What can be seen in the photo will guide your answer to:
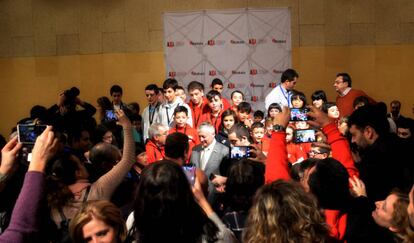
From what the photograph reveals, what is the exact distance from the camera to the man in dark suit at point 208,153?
611cm

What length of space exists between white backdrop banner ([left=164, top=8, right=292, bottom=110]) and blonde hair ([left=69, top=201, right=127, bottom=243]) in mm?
9007

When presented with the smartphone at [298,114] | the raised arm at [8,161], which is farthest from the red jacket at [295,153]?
the raised arm at [8,161]

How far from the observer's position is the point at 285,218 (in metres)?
2.56

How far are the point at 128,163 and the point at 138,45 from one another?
875 centimetres

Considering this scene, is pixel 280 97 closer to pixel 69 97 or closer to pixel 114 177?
pixel 69 97

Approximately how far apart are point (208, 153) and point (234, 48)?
5972mm

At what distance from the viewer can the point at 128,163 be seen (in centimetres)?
381

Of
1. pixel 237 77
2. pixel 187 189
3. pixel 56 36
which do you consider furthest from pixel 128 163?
pixel 56 36

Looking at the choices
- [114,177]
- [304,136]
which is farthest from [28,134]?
[304,136]

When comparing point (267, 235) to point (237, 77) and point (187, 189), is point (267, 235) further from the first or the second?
point (237, 77)

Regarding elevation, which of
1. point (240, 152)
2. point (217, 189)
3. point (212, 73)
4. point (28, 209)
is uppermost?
point (212, 73)

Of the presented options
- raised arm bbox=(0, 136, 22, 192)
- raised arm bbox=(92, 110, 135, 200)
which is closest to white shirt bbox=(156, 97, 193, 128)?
raised arm bbox=(92, 110, 135, 200)

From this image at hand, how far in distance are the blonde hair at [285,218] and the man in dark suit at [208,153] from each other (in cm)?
341

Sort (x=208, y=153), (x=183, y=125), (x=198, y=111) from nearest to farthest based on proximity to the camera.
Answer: (x=208, y=153) < (x=183, y=125) < (x=198, y=111)
